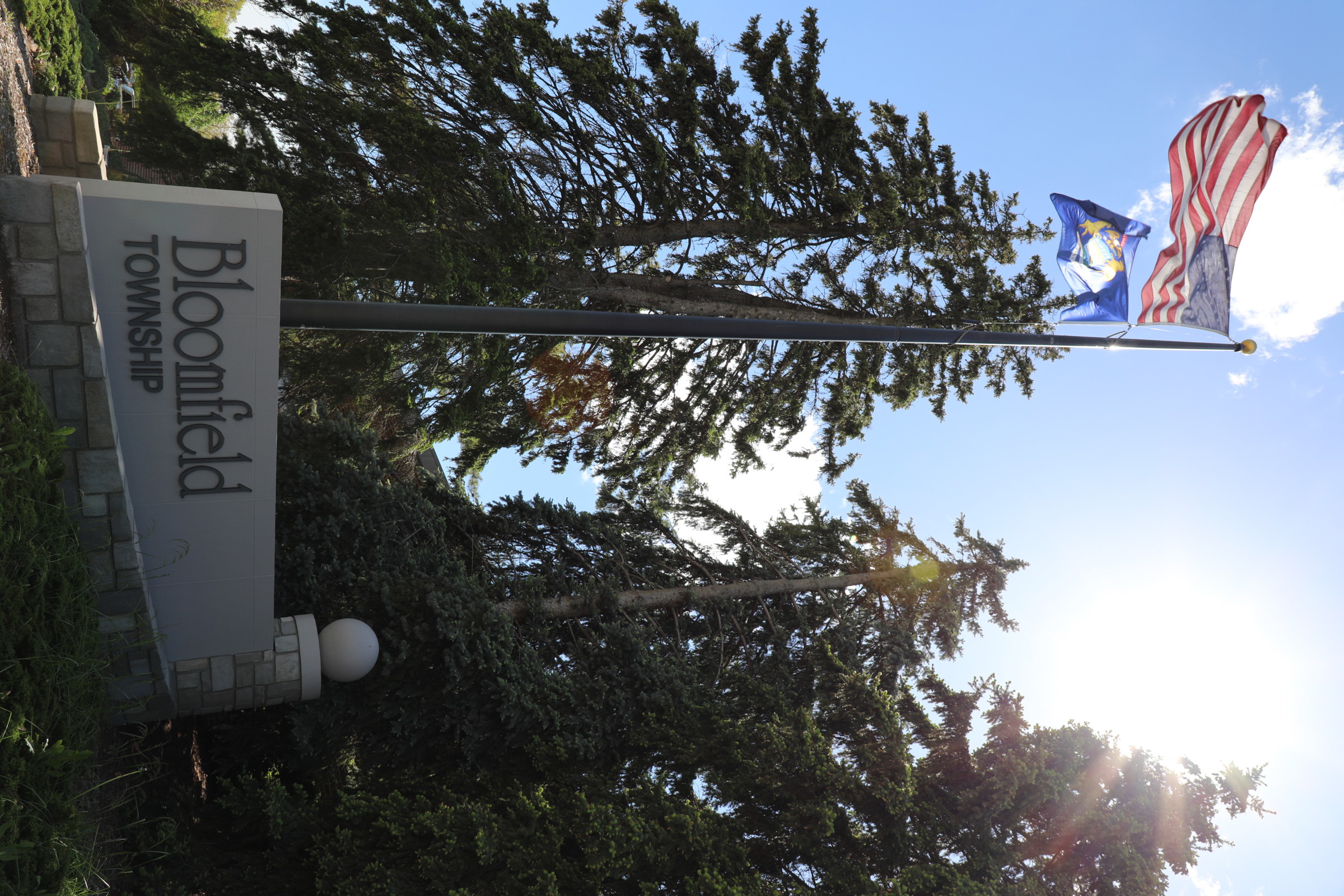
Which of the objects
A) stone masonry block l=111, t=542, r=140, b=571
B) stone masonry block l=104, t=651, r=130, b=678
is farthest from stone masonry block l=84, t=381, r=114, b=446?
stone masonry block l=104, t=651, r=130, b=678

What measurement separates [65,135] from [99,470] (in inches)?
166

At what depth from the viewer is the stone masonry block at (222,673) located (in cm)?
666

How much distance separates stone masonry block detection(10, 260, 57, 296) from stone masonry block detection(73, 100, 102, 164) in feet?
11.6

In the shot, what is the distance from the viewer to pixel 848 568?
1284 centimetres

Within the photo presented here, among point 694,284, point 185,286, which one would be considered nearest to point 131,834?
point 185,286

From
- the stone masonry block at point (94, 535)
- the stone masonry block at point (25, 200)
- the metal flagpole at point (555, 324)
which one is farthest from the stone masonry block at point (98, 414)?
the metal flagpole at point (555, 324)

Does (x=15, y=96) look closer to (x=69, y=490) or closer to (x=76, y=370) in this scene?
(x=76, y=370)

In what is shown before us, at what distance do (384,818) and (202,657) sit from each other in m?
2.19

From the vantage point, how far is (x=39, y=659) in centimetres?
445

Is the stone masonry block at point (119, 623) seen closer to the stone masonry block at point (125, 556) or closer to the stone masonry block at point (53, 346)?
the stone masonry block at point (125, 556)

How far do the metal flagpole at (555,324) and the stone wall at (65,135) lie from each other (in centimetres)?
420

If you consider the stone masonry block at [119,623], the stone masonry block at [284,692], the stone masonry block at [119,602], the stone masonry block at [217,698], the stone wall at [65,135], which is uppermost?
the stone wall at [65,135]

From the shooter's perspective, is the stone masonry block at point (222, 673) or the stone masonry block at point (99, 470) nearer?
the stone masonry block at point (99, 470)

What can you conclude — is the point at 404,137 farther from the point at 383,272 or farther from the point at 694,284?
the point at 694,284
